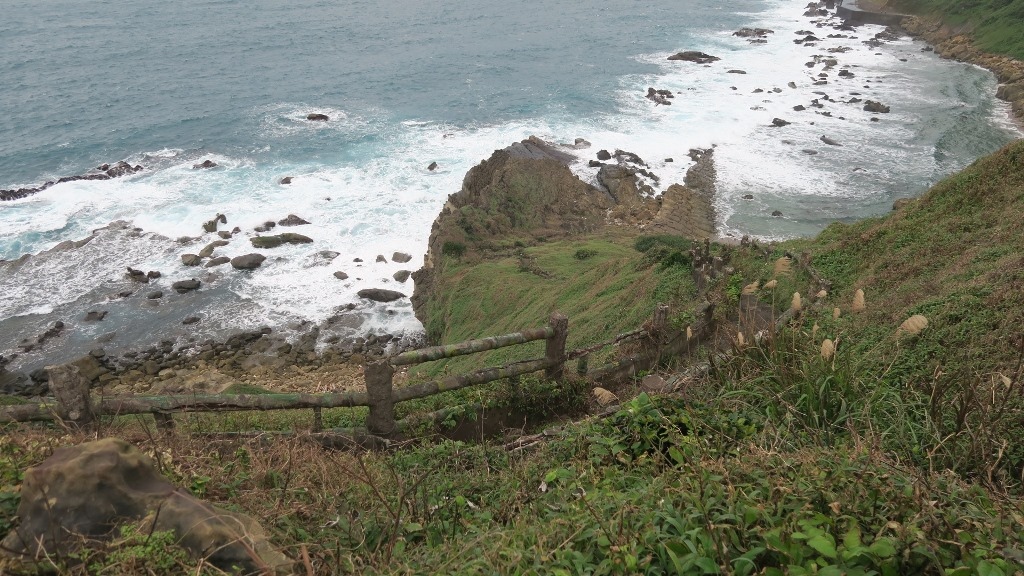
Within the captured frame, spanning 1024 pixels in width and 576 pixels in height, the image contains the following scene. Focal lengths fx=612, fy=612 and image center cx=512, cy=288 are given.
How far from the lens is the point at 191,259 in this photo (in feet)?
86.4

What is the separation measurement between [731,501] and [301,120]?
41769 mm

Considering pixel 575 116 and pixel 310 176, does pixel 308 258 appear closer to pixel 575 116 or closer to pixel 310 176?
pixel 310 176

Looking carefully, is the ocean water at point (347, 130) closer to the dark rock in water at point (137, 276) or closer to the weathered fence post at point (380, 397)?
the dark rock in water at point (137, 276)

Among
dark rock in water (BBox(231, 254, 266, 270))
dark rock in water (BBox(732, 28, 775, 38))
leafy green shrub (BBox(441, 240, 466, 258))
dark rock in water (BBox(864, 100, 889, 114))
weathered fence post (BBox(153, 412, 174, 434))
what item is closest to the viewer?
weathered fence post (BBox(153, 412, 174, 434))

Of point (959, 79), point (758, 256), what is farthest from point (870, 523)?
point (959, 79)

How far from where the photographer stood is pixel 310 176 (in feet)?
110

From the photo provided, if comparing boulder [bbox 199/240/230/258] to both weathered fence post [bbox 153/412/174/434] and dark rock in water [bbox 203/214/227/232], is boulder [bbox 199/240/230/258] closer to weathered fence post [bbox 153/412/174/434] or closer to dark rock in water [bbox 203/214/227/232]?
dark rock in water [bbox 203/214/227/232]

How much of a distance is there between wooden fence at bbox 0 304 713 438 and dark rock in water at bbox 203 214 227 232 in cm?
2408

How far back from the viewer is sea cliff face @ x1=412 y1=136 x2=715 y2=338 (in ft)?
75.8

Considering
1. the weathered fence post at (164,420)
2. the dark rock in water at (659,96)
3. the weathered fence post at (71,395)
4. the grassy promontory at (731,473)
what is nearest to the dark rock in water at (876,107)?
the dark rock in water at (659,96)

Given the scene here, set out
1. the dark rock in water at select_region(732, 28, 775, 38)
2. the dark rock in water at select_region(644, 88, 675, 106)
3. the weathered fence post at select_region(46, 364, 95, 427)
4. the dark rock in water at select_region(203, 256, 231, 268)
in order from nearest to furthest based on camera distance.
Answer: the weathered fence post at select_region(46, 364, 95, 427) → the dark rock in water at select_region(203, 256, 231, 268) → the dark rock in water at select_region(644, 88, 675, 106) → the dark rock in water at select_region(732, 28, 775, 38)

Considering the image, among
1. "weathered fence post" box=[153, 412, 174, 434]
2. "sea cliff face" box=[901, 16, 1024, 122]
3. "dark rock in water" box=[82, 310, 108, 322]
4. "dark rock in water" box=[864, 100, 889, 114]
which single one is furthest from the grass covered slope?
"dark rock in water" box=[82, 310, 108, 322]

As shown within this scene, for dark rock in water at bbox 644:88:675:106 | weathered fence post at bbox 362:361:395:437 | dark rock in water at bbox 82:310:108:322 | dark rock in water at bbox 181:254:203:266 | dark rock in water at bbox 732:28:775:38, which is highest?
dark rock in water at bbox 732:28:775:38

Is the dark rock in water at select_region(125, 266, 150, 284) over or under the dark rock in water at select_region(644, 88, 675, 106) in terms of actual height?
under
